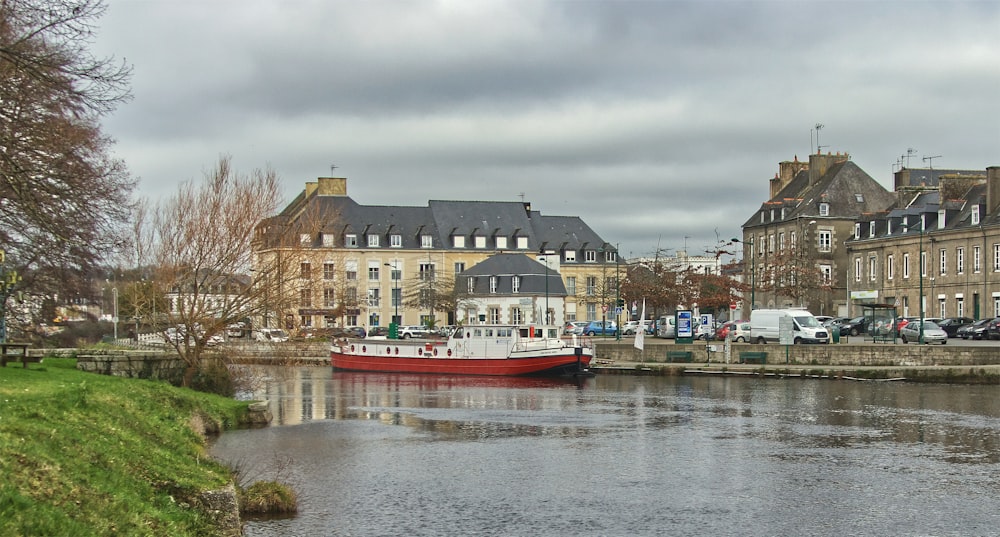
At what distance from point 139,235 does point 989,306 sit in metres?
49.3

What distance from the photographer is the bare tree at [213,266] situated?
36344 millimetres

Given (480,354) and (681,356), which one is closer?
(681,356)

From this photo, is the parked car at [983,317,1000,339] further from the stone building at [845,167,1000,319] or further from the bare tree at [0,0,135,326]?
the bare tree at [0,0,135,326]

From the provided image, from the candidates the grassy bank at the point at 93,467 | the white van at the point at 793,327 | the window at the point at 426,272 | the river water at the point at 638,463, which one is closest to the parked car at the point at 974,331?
the white van at the point at 793,327

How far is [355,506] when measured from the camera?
778 inches

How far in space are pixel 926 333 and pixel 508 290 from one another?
1503 inches

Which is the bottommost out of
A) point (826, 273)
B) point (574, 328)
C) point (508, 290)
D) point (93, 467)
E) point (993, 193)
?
point (93, 467)

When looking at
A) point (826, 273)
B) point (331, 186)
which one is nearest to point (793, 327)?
point (826, 273)

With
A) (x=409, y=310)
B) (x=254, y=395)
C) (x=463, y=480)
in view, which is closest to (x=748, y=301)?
(x=409, y=310)

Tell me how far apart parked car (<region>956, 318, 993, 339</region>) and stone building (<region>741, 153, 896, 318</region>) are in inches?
754

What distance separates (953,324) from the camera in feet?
204

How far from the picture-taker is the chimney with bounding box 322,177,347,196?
102438 mm

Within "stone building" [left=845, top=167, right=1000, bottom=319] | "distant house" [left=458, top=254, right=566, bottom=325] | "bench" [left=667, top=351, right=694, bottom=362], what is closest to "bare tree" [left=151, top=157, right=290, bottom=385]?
"bench" [left=667, top=351, right=694, bottom=362]

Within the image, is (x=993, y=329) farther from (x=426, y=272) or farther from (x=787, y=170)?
(x=426, y=272)
